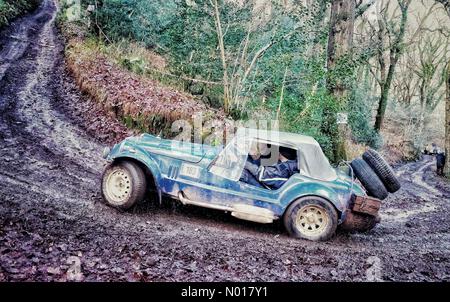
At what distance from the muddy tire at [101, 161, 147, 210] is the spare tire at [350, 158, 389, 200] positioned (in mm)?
3810

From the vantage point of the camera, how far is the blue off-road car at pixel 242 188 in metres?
5.88

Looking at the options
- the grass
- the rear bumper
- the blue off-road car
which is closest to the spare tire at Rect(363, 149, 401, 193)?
the blue off-road car

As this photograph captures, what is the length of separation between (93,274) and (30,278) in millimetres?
619

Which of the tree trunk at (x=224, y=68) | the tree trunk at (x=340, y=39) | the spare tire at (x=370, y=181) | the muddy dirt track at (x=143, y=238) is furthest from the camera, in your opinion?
the tree trunk at (x=224, y=68)

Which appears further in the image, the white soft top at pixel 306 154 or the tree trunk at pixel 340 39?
the tree trunk at pixel 340 39

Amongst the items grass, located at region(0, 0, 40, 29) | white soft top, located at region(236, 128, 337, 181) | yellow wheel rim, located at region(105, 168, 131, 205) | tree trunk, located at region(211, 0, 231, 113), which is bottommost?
yellow wheel rim, located at region(105, 168, 131, 205)

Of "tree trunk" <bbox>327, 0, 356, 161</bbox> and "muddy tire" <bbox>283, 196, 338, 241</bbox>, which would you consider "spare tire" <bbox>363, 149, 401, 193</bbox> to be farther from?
"tree trunk" <bbox>327, 0, 356, 161</bbox>

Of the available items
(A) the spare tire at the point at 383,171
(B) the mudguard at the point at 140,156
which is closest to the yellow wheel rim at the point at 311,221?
(A) the spare tire at the point at 383,171

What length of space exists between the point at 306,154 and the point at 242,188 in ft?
4.04

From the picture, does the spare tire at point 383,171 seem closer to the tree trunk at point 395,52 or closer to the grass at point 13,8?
the tree trunk at point 395,52

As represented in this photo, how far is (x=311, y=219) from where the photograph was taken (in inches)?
235

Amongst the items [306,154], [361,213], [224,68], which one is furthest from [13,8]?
[361,213]

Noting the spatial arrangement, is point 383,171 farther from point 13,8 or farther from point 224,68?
point 13,8

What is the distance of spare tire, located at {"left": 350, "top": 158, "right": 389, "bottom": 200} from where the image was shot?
637 cm
